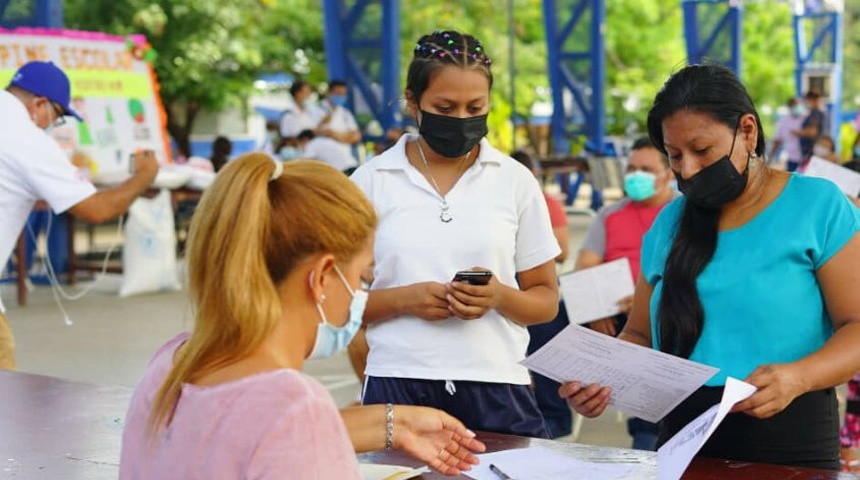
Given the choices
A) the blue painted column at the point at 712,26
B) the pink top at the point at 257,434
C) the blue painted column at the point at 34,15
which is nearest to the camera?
the pink top at the point at 257,434

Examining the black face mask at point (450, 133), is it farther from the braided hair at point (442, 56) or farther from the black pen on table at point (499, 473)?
the black pen on table at point (499, 473)

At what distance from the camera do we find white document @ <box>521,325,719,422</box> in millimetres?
2639

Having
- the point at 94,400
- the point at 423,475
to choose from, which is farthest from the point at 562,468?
the point at 94,400

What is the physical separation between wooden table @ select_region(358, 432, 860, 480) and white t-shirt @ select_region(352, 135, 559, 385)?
0.29m

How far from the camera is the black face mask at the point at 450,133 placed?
326 cm

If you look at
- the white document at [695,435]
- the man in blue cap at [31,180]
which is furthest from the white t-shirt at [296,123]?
the white document at [695,435]

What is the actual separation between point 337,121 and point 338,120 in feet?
0.07

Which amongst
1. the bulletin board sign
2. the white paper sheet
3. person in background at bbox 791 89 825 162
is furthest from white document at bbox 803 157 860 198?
person in background at bbox 791 89 825 162

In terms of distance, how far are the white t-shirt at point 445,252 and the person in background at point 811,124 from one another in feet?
49.4

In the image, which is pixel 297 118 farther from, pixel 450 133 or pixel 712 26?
pixel 712 26

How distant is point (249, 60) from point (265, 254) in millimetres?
20779

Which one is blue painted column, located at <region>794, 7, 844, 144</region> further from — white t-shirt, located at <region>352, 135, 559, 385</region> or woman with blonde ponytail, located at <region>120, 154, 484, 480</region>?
woman with blonde ponytail, located at <region>120, 154, 484, 480</region>

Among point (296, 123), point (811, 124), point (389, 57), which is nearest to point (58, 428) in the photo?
point (296, 123)

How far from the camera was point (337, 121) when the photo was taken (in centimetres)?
1383
